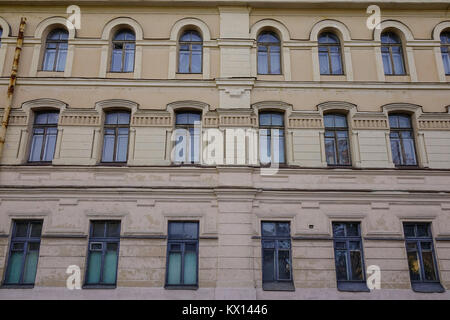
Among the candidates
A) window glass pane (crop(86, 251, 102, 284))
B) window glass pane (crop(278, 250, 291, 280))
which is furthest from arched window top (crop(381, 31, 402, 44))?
window glass pane (crop(86, 251, 102, 284))

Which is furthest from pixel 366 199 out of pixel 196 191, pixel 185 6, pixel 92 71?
pixel 92 71

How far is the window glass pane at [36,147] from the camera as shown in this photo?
35.9ft

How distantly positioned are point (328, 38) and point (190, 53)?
4940 millimetres

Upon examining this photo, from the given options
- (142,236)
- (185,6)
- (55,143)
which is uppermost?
(185,6)

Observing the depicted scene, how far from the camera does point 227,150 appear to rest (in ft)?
34.7

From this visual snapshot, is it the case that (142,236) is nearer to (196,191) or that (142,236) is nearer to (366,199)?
(196,191)

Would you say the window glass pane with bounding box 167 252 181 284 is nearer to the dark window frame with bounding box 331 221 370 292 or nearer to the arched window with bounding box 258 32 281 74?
the dark window frame with bounding box 331 221 370 292

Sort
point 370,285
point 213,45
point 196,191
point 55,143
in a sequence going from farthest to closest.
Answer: point 213,45 < point 55,143 < point 196,191 < point 370,285

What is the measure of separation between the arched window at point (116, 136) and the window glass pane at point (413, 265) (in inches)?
353

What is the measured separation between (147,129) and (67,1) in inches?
222

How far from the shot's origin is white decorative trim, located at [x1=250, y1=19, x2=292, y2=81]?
11.6m

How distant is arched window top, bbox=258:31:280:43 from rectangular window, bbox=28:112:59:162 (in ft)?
24.3

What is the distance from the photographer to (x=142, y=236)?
9.90 m

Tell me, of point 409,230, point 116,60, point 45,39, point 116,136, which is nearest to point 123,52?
point 116,60
